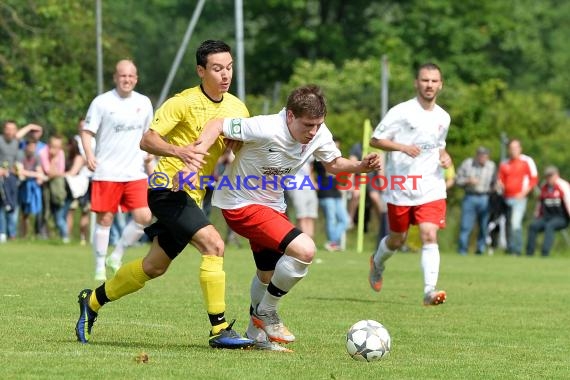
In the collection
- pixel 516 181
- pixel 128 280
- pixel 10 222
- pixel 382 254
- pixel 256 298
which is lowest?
pixel 10 222

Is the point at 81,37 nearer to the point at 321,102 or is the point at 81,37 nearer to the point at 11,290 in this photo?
the point at 11,290

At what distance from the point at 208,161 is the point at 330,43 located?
42.7 metres

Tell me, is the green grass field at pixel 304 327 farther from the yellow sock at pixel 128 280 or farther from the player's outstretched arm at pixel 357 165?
the player's outstretched arm at pixel 357 165

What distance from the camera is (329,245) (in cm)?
2314

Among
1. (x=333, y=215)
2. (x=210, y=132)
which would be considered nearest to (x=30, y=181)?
(x=333, y=215)

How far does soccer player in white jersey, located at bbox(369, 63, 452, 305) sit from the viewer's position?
12219 mm

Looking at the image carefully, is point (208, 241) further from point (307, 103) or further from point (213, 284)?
point (307, 103)

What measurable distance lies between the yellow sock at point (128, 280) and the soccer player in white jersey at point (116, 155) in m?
4.83

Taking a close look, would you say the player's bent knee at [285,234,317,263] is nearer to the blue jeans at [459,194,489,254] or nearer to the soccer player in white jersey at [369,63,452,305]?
the soccer player in white jersey at [369,63,452,305]

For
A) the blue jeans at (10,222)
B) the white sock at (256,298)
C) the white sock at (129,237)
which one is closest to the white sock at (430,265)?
the white sock at (256,298)

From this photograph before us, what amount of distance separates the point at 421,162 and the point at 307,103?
462 centimetres

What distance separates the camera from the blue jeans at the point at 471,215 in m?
24.1

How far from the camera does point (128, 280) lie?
8438mm

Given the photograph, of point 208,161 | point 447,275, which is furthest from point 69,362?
point 447,275
